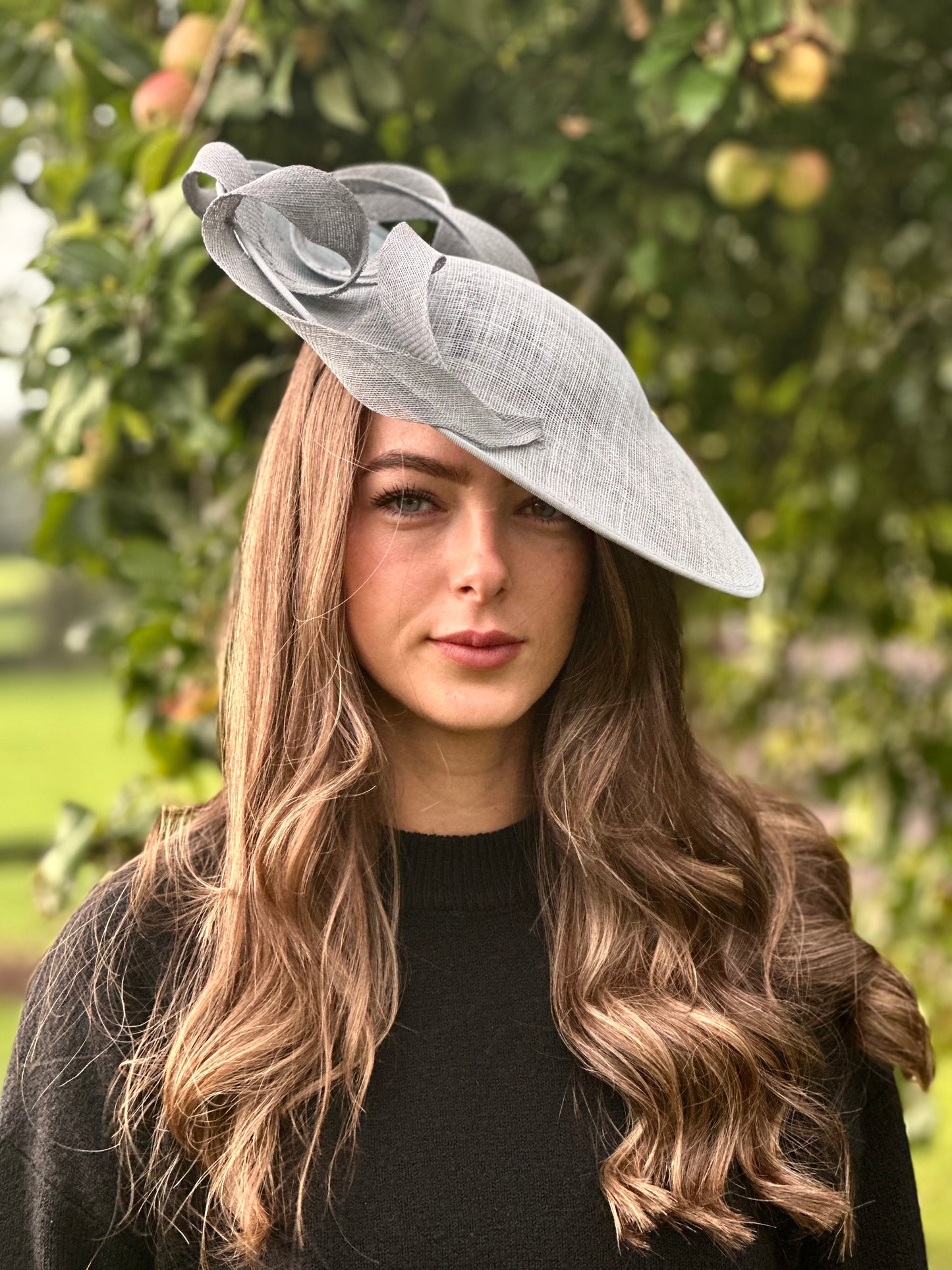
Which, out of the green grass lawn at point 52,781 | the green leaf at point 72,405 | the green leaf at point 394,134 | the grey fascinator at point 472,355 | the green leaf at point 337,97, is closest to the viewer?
the grey fascinator at point 472,355

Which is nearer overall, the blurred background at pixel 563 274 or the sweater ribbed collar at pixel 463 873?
the sweater ribbed collar at pixel 463 873

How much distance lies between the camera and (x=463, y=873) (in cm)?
133

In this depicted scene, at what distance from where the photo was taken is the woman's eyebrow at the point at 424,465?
3.92ft

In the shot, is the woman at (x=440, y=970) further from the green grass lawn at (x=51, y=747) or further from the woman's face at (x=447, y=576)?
the green grass lawn at (x=51, y=747)

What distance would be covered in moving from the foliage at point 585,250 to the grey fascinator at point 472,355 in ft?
1.08

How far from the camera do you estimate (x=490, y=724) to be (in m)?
1.24

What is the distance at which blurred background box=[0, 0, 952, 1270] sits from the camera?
62.8 inches

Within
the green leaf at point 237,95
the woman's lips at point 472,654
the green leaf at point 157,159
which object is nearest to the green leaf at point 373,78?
the green leaf at point 237,95

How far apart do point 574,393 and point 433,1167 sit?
649 millimetres

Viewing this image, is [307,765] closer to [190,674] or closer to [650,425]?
[650,425]

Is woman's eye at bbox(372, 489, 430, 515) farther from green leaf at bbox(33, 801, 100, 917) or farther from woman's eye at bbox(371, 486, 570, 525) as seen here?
green leaf at bbox(33, 801, 100, 917)

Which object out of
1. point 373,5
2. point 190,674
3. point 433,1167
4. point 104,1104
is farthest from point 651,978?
point 373,5

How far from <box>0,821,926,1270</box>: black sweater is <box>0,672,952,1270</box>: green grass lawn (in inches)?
91.4

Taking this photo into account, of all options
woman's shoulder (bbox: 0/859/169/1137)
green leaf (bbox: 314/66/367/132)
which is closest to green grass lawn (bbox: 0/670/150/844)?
green leaf (bbox: 314/66/367/132)
